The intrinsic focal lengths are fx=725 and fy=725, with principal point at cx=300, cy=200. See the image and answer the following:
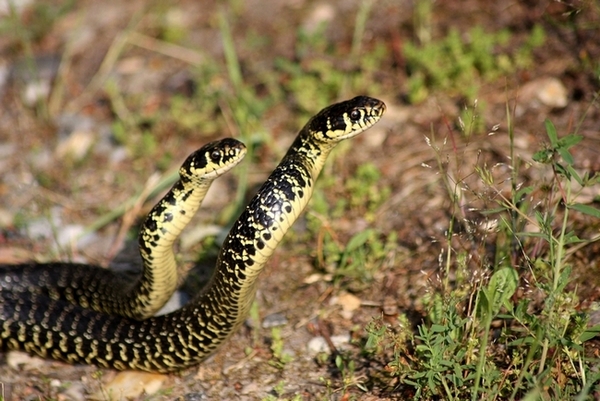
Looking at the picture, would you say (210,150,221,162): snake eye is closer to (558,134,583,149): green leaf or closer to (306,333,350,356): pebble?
(306,333,350,356): pebble

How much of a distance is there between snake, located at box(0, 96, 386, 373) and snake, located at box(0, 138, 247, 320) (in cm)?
19

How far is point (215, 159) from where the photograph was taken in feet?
15.3

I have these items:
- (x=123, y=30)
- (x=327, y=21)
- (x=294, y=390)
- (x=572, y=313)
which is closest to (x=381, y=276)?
(x=294, y=390)

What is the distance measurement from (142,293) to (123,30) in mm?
4882

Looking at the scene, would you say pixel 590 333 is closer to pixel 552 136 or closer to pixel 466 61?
pixel 552 136

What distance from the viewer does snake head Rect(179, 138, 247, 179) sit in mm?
4641

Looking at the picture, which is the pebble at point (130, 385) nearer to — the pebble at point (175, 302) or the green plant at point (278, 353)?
the pebble at point (175, 302)

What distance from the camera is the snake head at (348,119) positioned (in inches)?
183

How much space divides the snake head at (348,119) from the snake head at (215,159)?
0.54 metres

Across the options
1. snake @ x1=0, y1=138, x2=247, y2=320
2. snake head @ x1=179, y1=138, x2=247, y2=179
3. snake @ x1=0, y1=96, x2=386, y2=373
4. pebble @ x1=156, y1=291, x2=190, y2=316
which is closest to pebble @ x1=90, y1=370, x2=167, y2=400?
snake @ x1=0, y1=96, x2=386, y2=373

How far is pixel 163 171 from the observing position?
7.15 metres

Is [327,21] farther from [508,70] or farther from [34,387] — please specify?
[34,387]

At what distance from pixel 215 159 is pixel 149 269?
95 cm

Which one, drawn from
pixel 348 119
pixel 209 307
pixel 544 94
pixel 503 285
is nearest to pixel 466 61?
pixel 544 94
